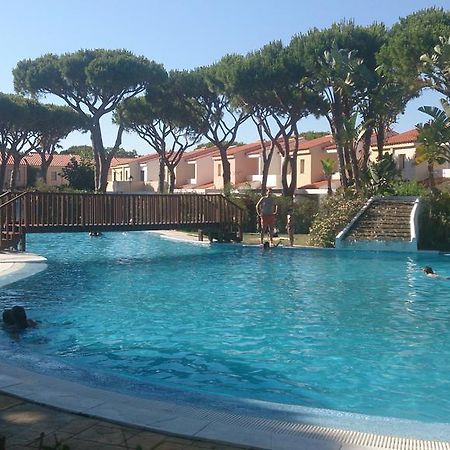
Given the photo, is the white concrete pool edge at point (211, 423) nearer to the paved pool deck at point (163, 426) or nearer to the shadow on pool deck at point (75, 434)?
the paved pool deck at point (163, 426)

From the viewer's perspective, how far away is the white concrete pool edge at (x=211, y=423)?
4816mm

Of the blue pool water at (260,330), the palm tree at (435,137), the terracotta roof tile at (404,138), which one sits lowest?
the blue pool water at (260,330)

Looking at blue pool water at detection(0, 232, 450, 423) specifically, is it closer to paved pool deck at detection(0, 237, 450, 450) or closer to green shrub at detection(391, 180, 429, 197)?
paved pool deck at detection(0, 237, 450, 450)

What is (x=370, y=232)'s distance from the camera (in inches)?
920

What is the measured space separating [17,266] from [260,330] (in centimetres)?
840

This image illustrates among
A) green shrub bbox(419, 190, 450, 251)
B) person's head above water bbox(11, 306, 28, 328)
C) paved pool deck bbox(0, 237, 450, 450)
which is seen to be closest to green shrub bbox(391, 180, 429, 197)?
green shrub bbox(419, 190, 450, 251)

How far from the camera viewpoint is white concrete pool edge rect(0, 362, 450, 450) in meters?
4.82

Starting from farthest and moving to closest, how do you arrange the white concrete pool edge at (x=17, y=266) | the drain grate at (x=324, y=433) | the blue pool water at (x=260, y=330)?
the white concrete pool edge at (x=17, y=266) < the blue pool water at (x=260, y=330) < the drain grate at (x=324, y=433)

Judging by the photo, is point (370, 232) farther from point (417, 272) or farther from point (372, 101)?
point (372, 101)

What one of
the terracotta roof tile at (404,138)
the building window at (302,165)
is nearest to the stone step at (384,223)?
the terracotta roof tile at (404,138)

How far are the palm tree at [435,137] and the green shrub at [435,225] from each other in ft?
6.12

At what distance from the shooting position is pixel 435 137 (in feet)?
79.7

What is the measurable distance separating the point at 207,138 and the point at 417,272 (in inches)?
1182

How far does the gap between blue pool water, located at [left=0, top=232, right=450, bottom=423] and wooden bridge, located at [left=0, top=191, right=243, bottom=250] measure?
2.78 m
